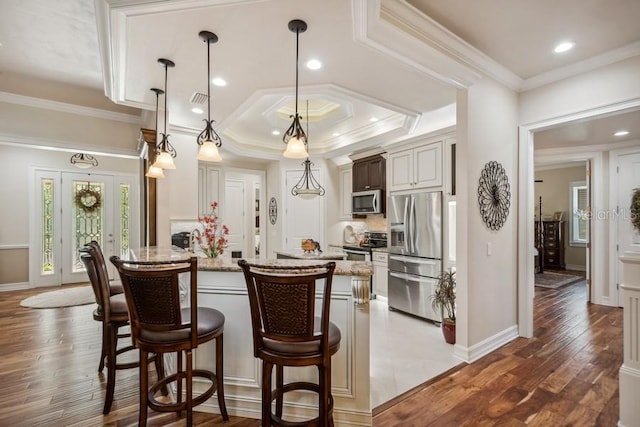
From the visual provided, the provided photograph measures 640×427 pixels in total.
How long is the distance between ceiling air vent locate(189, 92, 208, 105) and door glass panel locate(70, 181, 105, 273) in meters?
4.72

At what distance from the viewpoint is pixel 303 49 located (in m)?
2.45

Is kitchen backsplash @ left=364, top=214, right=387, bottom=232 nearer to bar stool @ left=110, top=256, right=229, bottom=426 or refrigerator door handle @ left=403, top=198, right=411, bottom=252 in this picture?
refrigerator door handle @ left=403, top=198, right=411, bottom=252

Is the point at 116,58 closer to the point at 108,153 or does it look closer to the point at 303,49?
the point at 303,49

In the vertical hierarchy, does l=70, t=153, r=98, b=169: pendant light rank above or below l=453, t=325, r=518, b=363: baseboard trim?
above

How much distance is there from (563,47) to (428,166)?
1829 millimetres

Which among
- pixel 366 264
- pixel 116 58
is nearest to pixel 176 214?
pixel 116 58

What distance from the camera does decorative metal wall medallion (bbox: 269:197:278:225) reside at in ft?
21.1

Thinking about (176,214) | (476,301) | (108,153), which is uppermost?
(108,153)

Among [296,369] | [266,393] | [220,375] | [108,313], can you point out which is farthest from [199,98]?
[266,393]

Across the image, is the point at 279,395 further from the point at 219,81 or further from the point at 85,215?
the point at 85,215

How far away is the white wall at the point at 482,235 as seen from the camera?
3.01 m

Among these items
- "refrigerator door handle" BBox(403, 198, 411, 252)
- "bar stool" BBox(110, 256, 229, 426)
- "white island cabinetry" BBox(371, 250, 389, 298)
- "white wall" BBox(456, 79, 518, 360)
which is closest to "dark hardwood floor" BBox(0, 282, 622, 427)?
"white wall" BBox(456, 79, 518, 360)

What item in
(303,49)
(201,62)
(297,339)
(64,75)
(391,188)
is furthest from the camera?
(391,188)

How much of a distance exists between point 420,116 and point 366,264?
2737 millimetres
